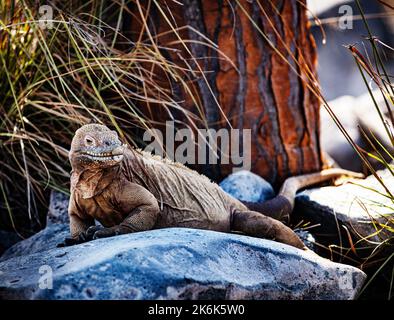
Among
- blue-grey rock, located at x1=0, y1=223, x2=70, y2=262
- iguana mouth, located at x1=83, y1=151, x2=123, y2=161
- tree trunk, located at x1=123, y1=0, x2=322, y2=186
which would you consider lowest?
blue-grey rock, located at x1=0, y1=223, x2=70, y2=262

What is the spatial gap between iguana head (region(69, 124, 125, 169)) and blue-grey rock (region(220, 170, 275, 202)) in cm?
174

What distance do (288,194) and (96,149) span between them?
201cm

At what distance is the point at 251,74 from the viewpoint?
17.2 feet

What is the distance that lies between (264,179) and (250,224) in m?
1.47

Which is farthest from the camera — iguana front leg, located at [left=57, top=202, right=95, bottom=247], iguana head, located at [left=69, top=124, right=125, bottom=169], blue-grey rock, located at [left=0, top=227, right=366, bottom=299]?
iguana front leg, located at [left=57, top=202, right=95, bottom=247]

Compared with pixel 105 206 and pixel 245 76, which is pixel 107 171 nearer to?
pixel 105 206

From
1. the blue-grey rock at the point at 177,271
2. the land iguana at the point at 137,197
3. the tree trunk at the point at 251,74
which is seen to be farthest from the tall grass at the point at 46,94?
the blue-grey rock at the point at 177,271

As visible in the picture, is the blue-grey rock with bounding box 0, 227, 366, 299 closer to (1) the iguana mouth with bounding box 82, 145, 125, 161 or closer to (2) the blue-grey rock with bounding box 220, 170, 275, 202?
(1) the iguana mouth with bounding box 82, 145, 125, 161

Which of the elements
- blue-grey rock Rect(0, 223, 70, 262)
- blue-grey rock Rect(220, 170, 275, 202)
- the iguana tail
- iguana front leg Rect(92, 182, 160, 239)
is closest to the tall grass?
blue-grey rock Rect(0, 223, 70, 262)

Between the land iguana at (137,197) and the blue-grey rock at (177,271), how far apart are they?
0.32 m

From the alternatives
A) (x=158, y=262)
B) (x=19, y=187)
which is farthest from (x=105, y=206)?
(x=19, y=187)

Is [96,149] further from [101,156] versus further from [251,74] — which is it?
[251,74]

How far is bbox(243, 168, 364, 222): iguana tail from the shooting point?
447 cm

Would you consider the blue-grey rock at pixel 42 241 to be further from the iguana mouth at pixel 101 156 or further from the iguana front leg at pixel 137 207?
the iguana mouth at pixel 101 156
